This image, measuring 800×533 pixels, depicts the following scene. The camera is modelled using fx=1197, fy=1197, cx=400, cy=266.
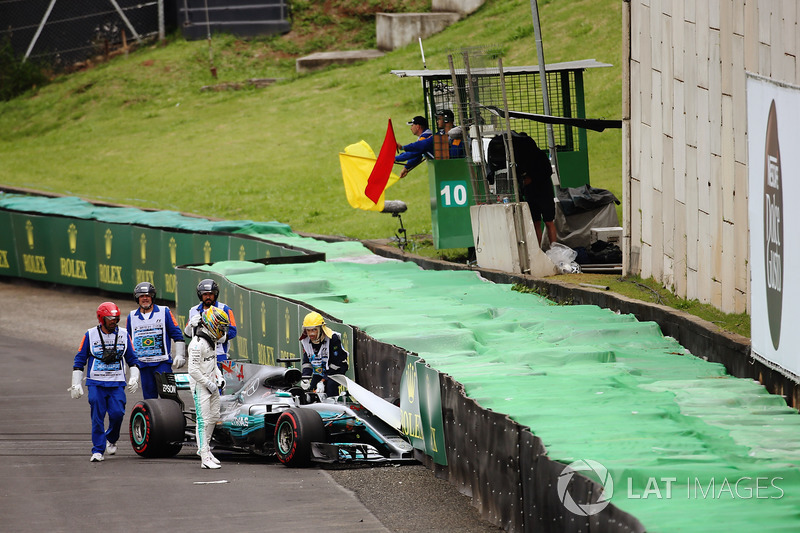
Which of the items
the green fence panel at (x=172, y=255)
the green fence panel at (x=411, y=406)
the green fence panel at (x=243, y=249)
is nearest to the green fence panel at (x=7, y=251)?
the green fence panel at (x=172, y=255)

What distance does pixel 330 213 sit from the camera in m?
32.7

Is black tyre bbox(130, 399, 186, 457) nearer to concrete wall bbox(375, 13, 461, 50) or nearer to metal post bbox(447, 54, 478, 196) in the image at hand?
metal post bbox(447, 54, 478, 196)

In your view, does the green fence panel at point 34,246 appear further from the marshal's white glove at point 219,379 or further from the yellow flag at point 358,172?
the marshal's white glove at point 219,379

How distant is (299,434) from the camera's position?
1225 cm

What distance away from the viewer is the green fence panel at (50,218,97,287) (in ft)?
92.5

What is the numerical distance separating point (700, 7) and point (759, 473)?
7923 mm

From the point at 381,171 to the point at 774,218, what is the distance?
11686mm

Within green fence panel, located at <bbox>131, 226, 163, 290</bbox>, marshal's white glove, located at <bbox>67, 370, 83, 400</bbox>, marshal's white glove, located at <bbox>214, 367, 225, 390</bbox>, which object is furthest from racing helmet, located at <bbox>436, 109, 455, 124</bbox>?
green fence panel, located at <bbox>131, 226, 163, 290</bbox>

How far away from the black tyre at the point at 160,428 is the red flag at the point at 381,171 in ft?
26.4

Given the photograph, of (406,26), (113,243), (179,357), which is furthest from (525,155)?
(406,26)

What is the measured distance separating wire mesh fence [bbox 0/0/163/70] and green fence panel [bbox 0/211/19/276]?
2359cm

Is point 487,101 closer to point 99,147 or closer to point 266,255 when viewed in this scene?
point 266,255

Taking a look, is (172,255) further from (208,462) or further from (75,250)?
(208,462)

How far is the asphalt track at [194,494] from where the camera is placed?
33.2 feet
